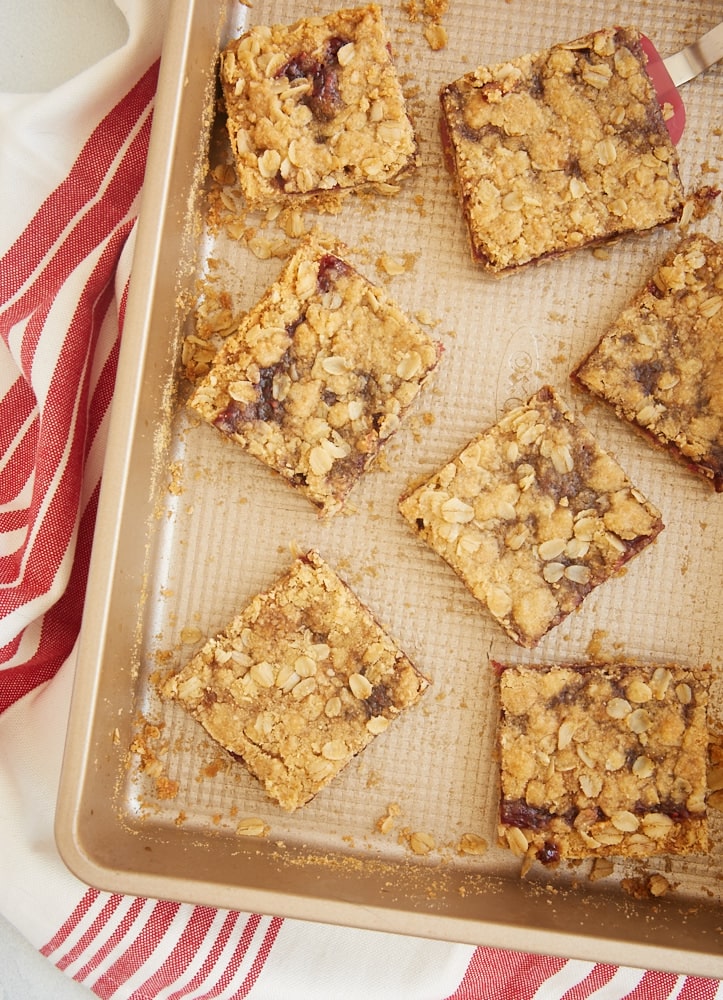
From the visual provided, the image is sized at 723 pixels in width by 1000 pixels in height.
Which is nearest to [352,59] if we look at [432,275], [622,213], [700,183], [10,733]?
[432,275]

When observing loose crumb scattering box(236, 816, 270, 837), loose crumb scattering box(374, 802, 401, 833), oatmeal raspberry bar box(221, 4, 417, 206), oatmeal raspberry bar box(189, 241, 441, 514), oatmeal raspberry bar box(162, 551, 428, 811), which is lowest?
loose crumb scattering box(374, 802, 401, 833)

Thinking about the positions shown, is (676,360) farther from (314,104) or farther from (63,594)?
(63,594)

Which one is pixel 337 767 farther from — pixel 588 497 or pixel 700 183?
pixel 700 183

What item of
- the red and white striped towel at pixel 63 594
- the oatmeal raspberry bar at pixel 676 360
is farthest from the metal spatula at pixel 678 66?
the red and white striped towel at pixel 63 594

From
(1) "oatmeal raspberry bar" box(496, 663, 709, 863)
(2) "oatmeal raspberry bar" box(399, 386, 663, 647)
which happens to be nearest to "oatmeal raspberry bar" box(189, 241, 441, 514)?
(2) "oatmeal raspberry bar" box(399, 386, 663, 647)

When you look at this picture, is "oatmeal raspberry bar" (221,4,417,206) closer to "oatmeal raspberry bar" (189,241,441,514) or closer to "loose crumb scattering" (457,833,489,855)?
"oatmeal raspberry bar" (189,241,441,514)

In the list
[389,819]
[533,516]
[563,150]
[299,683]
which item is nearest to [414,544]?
[533,516]
